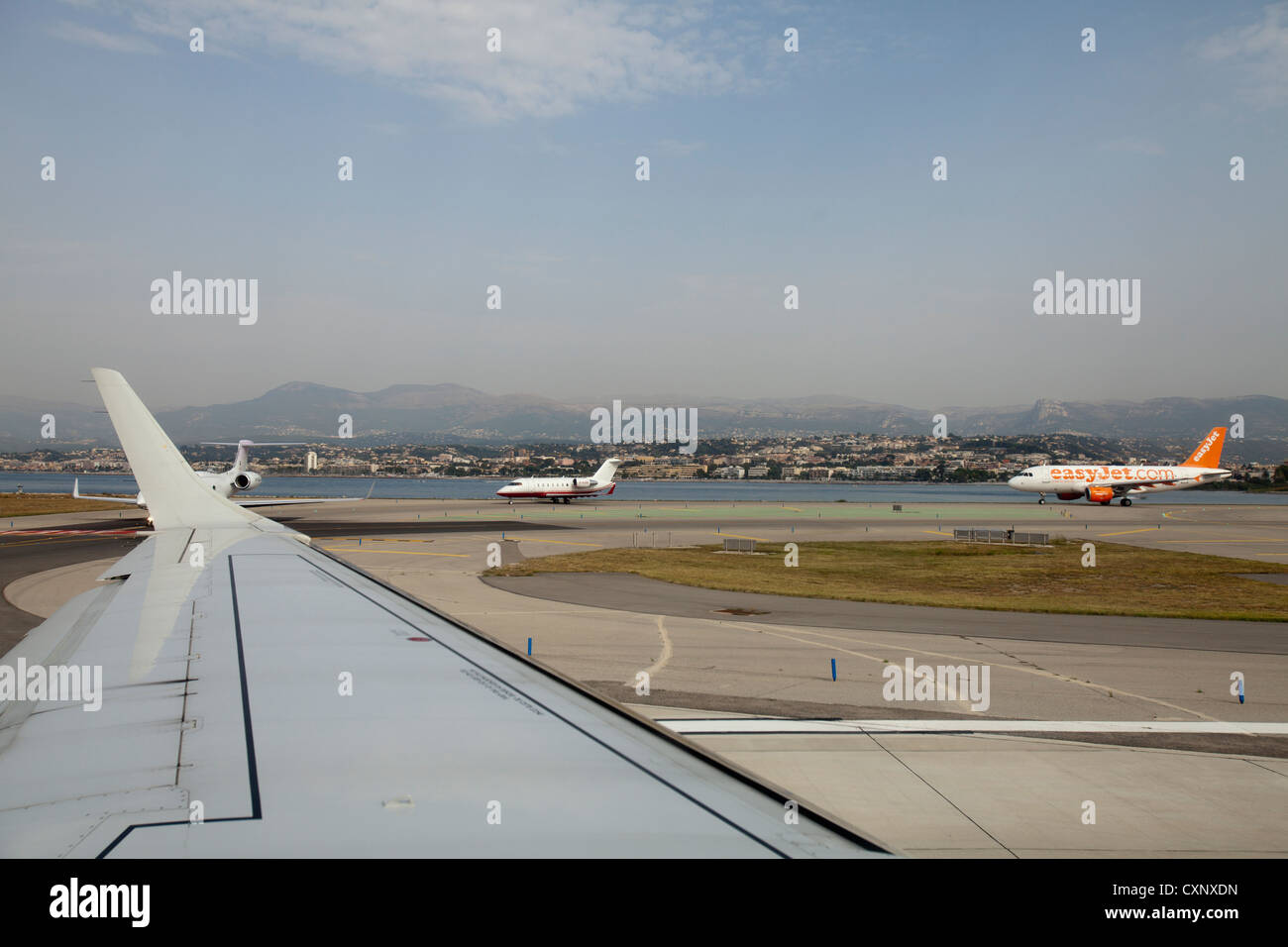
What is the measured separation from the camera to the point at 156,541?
10797 millimetres

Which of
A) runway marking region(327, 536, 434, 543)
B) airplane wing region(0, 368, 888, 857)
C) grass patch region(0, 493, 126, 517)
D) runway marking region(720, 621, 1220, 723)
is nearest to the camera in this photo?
airplane wing region(0, 368, 888, 857)

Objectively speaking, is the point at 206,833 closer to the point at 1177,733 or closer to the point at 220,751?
the point at 220,751

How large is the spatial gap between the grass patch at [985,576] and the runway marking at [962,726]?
11.8 meters

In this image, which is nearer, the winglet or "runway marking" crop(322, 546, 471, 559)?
the winglet

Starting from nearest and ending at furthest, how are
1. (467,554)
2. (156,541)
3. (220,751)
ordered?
1. (220,751)
2. (156,541)
3. (467,554)

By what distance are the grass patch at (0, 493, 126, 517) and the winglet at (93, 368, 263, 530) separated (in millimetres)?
60682

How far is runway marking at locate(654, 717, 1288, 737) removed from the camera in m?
12.8

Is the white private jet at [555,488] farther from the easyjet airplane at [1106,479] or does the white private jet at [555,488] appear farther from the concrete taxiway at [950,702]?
the concrete taxiway at [950,702]

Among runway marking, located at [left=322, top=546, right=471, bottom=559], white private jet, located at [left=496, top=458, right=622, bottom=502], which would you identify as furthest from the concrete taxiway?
white private jet, located at [left=496, top=458, right=622, bottom=502]

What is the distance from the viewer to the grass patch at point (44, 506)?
63188mm

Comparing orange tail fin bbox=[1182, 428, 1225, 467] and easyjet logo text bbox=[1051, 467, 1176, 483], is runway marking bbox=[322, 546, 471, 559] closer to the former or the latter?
easyjet logo text bbox=[1051, 467, 1176, 483]

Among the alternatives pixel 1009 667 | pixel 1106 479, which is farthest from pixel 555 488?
pixel 1009 667
